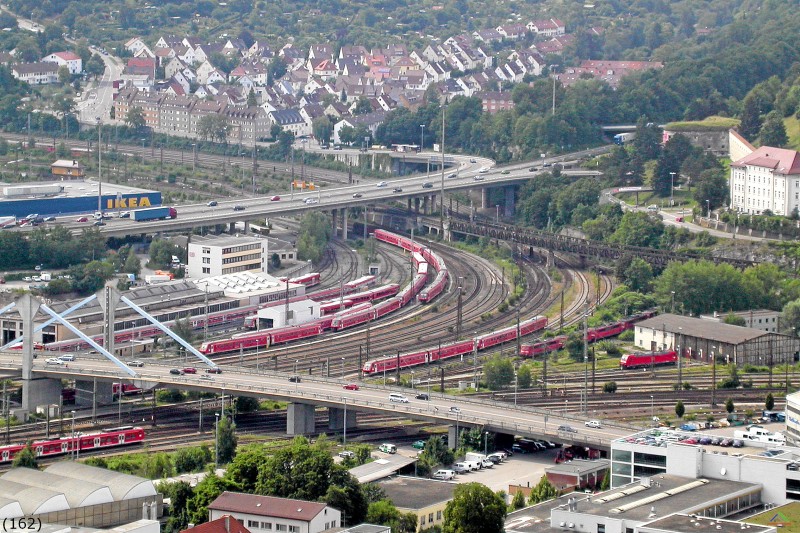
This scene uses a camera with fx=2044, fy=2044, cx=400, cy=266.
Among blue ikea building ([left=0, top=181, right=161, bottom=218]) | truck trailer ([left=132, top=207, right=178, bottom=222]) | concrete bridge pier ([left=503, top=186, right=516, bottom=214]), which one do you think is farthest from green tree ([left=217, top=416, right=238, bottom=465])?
concrete bridge pier ([left=503, top=186, right=516, bottom=214])

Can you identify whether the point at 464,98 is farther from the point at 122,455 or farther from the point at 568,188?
the point at 122,455

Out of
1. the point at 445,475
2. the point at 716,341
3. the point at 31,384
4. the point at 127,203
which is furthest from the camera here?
the point at 127,203

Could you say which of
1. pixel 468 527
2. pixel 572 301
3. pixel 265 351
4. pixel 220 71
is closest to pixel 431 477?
pixel 468 527

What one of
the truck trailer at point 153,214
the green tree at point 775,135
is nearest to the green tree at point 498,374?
the truck trailer at point 153,214

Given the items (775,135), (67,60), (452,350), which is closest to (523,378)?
(452,350)

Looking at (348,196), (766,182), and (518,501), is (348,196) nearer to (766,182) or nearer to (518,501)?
(766,182)

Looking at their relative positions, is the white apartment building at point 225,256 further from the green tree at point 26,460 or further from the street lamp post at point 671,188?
the green tree at point 26,460
